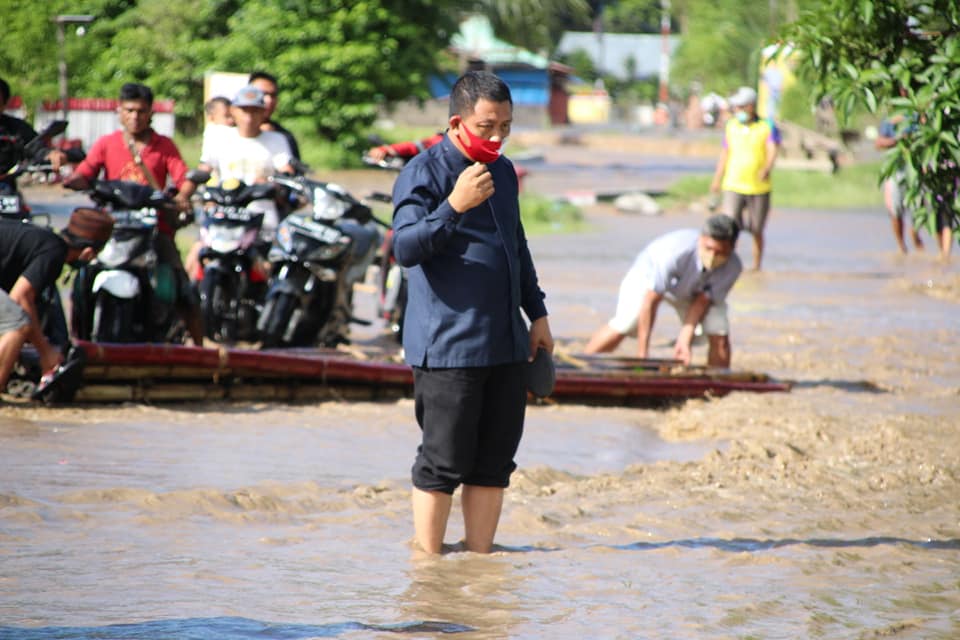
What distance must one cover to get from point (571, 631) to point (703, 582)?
31.1 inches

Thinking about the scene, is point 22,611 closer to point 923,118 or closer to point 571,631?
point 571,631

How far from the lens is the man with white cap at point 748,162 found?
15.5m

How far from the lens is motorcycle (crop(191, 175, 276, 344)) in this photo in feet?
Answer: 29.8

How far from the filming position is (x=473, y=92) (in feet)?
16.0

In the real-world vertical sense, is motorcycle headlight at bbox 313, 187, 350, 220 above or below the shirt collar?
below

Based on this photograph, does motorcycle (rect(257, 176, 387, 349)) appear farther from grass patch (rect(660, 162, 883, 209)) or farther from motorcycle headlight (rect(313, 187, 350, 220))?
grass patch (rect(660, 162, 883, 209))

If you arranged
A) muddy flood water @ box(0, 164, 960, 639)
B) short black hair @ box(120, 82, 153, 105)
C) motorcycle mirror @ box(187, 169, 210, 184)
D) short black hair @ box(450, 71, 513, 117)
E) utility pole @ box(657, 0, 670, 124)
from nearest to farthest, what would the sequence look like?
muddy flood water @ box(0, 164, 960, 639) → short black hair @ box(450, 71, 513, 117) → motorcycle mirror @ box(187, 169, 210, 184) → short black hair @ box(120, 82, 153, 105) → utility pole @ box(657, 0, 670, 124)

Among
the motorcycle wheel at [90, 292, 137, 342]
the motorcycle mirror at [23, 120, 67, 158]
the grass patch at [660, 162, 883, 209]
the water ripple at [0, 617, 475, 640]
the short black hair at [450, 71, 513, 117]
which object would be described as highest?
the short black hair at [450, 71, 513, 117]

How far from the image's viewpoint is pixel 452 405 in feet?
16.2

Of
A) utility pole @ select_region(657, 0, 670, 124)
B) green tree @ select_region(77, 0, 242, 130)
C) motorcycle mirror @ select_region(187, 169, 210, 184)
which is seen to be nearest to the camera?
motorcycle mirror @ select_region(187, 169, 210, 184)

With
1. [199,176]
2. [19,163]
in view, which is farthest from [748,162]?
[19,163]

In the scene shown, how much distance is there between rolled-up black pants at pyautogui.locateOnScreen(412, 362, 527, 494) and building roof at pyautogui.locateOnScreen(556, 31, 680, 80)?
283ft

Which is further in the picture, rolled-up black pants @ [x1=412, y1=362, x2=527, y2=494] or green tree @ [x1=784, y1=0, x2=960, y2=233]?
green tree @ [x1=784, y1=0, x2=960, y2=233]

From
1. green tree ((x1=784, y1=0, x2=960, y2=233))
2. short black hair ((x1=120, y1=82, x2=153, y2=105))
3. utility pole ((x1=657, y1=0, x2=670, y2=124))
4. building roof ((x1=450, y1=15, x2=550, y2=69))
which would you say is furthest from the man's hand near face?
utility pole ((x1=657, y1=0, x2=670, y2=124))
